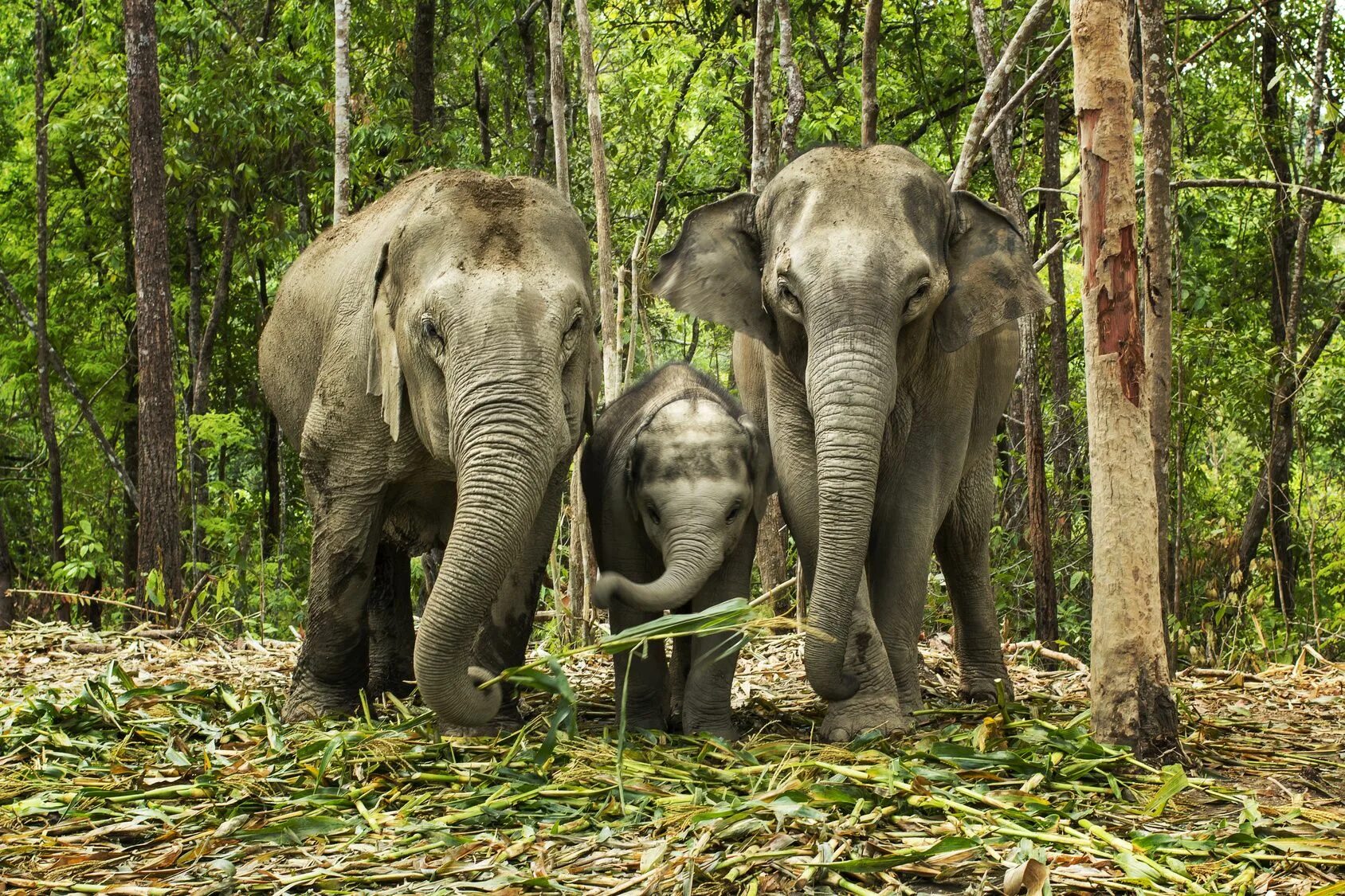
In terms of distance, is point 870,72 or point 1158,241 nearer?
point 1158,241

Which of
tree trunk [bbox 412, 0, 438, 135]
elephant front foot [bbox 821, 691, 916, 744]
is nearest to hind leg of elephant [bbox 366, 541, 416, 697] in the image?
elephant front foot [bbox 821, 691, 916, 744]

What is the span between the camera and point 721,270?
6691mm

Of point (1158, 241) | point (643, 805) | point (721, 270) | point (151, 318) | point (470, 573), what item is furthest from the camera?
point (151, 318)

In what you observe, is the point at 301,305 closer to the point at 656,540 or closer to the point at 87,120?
the point at 656,540

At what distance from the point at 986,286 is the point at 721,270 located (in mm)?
1199

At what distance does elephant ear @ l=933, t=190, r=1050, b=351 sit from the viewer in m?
6.44

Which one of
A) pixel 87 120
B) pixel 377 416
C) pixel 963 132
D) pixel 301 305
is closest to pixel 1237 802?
pixel 377 416

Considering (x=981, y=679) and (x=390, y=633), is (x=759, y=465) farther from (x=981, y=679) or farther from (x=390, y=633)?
(x=390, y=633)

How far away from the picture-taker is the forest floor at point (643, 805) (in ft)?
13.6

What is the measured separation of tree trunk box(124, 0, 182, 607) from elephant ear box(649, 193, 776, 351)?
662 centimetres

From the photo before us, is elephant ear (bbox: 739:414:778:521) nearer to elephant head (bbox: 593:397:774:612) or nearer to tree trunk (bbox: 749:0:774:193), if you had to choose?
elephant head (bbox: 593:397:774:612)

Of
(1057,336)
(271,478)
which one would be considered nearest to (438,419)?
(1057,336)

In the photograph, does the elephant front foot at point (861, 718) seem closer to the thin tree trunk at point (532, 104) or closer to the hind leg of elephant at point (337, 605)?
the hind leg of elephant at point (337, 605)

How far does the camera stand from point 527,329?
5.66 metres
